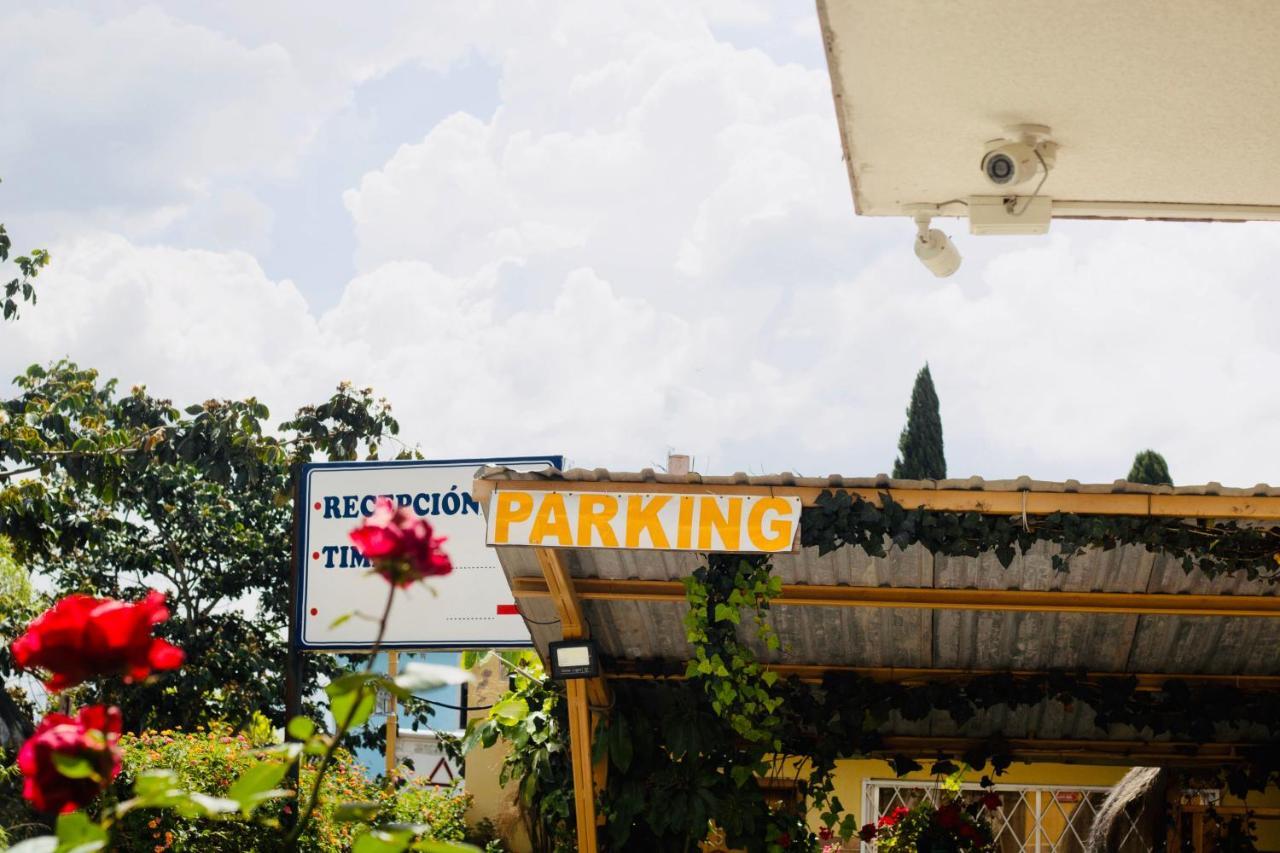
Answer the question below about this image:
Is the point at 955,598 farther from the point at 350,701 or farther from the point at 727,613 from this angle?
the point at 350,701

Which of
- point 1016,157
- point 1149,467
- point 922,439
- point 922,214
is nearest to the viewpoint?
point 1016,157

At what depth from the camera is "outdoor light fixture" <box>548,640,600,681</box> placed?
7238 millimetres

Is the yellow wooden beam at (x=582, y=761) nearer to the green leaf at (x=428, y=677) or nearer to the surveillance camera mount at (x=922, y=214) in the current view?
the surveillance camera mount at (x=922, y=214)

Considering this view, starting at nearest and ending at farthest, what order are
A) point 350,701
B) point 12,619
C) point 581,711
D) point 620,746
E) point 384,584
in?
point 350,701
point 581,711
point 620,746
point 384,584
point 12,619

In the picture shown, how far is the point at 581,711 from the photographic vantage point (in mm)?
7449

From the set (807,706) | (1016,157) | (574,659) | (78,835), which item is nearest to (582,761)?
(574,659)

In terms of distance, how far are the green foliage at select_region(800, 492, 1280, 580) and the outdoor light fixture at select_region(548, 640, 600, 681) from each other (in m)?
1.64

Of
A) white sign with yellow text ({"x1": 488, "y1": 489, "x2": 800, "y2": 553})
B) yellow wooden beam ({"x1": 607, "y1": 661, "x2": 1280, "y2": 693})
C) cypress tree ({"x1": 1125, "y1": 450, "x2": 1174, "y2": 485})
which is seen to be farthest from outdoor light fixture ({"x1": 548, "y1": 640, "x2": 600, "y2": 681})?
cypress tree ({"x1": 1125, "y1": 450, "x2": 1174, "y2": 485})

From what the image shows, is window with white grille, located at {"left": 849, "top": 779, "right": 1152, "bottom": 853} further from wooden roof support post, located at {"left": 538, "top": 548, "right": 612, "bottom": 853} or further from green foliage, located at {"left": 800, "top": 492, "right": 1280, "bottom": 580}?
green foliage, located at {"left": 800, "top": 492, "right": 1280, "bottom": 580}

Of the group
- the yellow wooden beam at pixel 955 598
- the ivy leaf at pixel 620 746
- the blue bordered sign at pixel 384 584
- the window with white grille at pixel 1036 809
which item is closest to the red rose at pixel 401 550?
the yellow wooden beam at pixel 955 598

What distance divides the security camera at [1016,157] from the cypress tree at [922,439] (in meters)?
21.8

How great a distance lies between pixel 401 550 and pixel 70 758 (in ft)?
1.54

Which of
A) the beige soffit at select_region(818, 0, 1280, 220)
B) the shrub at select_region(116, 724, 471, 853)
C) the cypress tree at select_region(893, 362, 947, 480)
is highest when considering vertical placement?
the cypress tree at select_region(893, 362, 947, 480)

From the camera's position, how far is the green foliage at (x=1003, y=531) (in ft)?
19.5
